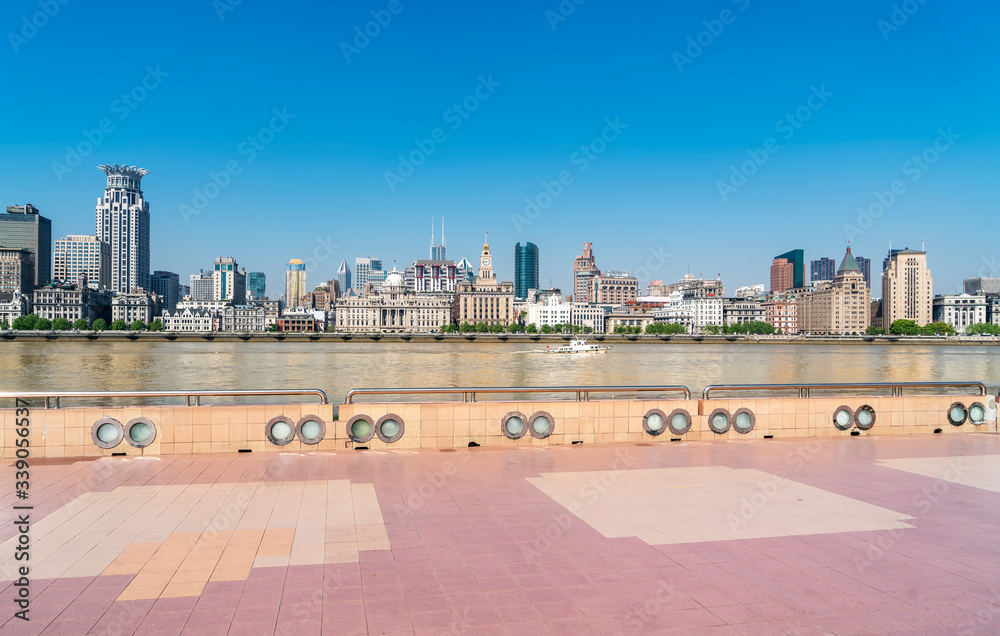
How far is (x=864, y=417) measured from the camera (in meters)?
13.9

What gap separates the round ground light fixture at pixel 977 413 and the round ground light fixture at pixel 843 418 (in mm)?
3066

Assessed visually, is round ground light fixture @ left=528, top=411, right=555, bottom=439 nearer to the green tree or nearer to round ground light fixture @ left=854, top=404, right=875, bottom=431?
round ground light fixture @ left=854, top=404, right=875, bottom=431

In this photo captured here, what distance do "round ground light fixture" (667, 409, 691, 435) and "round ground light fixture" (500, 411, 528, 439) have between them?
2875 millimetres

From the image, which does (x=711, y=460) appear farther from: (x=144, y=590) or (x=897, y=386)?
(x=144, y=590)

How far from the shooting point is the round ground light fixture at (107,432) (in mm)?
10922

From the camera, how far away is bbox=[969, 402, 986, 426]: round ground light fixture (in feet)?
47.9

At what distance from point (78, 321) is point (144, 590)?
217 meters

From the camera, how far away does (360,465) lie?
10.5 meters

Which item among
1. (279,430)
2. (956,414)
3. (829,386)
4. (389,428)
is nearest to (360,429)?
(389,428)

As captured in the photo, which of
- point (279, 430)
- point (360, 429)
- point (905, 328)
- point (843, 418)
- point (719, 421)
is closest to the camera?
point (279, 430)

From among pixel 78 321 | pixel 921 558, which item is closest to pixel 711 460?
pixel 921 558

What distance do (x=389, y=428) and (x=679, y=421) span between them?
→ 5559 millimetres
